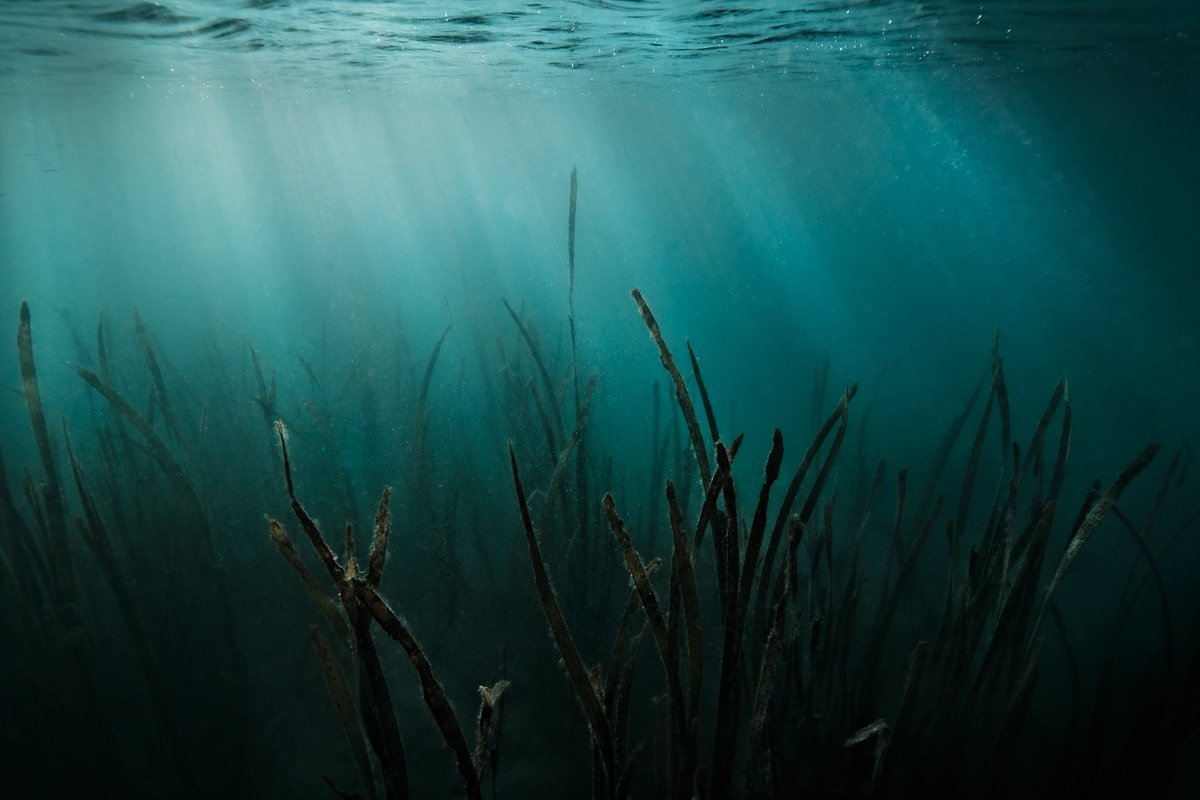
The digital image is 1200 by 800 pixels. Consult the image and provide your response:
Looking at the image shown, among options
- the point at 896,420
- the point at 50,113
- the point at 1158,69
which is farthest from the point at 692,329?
the point at 50,113

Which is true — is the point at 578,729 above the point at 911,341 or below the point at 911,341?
above

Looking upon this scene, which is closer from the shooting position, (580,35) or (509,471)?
(509,471)

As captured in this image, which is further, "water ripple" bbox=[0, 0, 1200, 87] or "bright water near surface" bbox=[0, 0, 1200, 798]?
"water ripple" bbox=[0, 0, 1200, 87]

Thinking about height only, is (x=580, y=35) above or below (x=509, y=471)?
above

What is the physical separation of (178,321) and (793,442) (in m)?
34.7

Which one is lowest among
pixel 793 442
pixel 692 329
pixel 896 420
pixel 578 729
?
pixel 692 329

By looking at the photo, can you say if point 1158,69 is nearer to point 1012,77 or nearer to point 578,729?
point 1012,77

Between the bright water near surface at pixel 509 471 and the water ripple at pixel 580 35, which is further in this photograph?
the water ripple at pixel 580 35

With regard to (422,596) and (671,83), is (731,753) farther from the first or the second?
(671,83)

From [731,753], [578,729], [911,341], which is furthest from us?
[911,341]

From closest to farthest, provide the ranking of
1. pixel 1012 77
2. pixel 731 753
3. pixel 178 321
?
1. pixel 731 753
2. pixel 1012 77
3. pixel 178 321

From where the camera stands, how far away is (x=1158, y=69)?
56.9ft

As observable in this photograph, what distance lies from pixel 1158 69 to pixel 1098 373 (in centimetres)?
2739

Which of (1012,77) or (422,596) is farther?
(1012,77)
